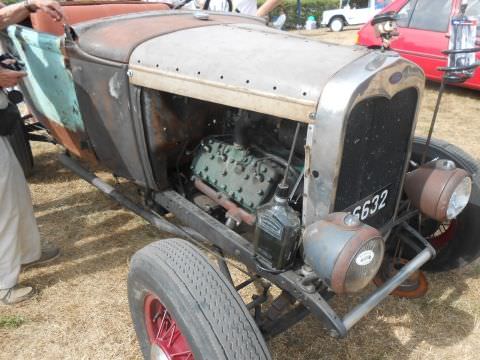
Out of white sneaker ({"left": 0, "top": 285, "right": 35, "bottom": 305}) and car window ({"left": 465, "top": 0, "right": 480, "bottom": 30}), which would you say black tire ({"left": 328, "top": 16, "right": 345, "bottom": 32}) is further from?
white sneaker ({"left": 0, "top": 285, "right": 35, "bottom": 305})

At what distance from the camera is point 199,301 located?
1501 mm

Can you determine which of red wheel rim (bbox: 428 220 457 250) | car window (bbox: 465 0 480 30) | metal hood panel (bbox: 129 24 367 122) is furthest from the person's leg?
car window (bbox: 465 0 480 30)

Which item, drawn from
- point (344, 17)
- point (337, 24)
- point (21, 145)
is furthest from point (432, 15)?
point (344, 17)

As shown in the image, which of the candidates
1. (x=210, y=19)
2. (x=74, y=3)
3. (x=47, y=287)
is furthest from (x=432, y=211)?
(x=74, y=3)

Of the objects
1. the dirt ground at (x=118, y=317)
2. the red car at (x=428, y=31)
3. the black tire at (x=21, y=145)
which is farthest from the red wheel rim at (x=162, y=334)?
the red car at (x=428, y=31)

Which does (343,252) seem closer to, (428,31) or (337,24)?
(428,31)

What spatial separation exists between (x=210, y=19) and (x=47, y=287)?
1.87 m

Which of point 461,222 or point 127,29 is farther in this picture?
point 461,222

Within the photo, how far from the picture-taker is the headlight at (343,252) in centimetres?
141

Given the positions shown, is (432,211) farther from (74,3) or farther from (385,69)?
(74,3)

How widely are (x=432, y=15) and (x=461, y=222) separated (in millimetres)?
4956

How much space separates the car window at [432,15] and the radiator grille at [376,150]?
5.17 meters

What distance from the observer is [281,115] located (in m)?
1.59

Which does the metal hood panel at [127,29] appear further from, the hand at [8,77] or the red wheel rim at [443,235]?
the red wheel rim at [443,235]
